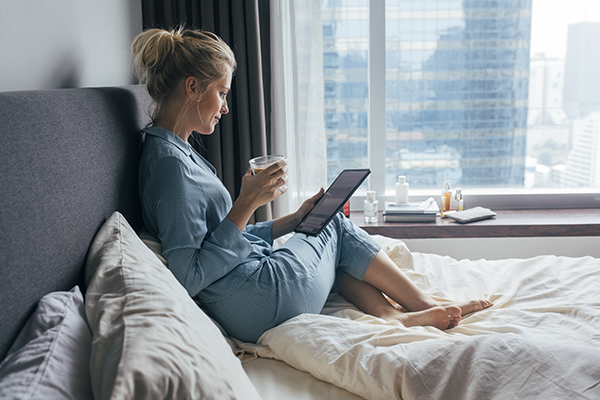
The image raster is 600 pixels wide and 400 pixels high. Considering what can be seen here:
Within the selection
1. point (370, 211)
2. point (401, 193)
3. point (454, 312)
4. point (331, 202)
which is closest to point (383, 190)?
point (401, 193)

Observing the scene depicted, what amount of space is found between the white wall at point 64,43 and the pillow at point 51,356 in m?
0.56

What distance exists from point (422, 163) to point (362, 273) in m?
1.32

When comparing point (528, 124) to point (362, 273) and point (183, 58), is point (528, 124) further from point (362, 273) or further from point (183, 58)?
point (183, 58)

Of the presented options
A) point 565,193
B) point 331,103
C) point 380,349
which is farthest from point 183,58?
point 565,193

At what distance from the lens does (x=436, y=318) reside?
52.3 inches

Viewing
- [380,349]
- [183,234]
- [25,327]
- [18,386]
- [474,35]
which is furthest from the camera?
[474,35]

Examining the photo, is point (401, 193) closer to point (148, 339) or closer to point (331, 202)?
point (331, 202)

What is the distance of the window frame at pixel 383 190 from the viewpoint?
250 centimetres

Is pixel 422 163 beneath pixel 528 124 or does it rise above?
beneath

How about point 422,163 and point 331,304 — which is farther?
point 422,163

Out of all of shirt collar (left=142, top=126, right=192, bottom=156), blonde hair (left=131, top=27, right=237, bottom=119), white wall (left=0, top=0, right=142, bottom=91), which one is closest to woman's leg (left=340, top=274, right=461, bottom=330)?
shirt collar (left=142, top=126, right=192, bottom=156)

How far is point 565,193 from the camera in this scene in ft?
8.48

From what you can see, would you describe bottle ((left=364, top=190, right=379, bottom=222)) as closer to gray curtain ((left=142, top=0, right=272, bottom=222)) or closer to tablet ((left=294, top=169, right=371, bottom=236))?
gray curtain ((left=142, top=0, right=272, bottom=222))

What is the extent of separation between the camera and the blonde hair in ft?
4.61
